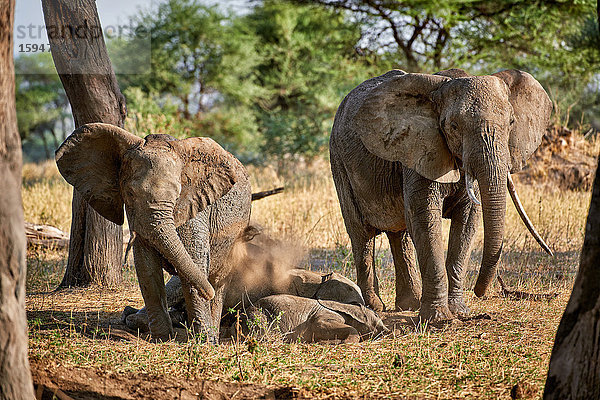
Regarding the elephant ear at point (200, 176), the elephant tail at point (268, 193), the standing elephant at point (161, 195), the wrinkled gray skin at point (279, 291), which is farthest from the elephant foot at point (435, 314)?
A: the elephant ear at point (200, 176)

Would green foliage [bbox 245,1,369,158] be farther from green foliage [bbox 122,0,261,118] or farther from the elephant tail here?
the elephant tail

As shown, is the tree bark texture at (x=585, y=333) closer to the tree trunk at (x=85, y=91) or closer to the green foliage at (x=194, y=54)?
the tree trunk at (x=85, y=91)

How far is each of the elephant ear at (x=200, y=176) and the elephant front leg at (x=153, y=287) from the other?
0.34 meters

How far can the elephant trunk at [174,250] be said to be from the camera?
4824 millimetres

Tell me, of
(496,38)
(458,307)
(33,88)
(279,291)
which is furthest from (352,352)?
(33,88)

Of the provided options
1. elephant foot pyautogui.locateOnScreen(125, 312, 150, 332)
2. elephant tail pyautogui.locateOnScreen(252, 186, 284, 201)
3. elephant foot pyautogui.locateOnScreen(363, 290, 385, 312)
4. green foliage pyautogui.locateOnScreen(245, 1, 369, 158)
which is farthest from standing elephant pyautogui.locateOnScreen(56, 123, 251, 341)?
green foliage pyautogui.locateOnScreen(245, 1, 369, 158)

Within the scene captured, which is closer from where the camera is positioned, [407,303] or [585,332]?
[585,332]

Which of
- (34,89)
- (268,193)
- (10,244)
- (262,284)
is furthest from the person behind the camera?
(34,89)

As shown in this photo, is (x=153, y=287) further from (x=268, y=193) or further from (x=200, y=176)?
(x=268, y=193)

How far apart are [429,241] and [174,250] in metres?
2.39

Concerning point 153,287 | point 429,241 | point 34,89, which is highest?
point 34,89

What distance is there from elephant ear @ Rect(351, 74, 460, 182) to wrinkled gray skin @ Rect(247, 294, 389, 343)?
54.3 inches

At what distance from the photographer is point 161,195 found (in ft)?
15.9

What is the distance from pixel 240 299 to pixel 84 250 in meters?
2.52
